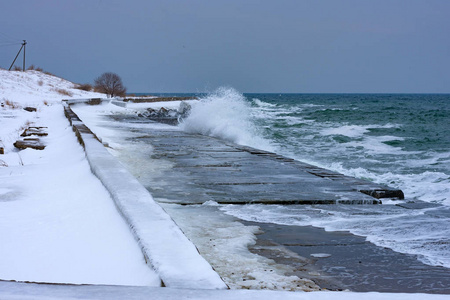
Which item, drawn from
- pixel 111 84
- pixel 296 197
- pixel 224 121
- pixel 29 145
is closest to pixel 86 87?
pixel 111 84

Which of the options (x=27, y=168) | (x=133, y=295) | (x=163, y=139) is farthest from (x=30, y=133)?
(x=133, y=295)

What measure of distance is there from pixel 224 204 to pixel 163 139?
5.72 meters

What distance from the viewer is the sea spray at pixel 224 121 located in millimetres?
11680

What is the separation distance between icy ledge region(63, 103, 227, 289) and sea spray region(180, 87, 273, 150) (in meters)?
7.77

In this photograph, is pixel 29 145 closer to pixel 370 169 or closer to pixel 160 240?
pixel 160 240

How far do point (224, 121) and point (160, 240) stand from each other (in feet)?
33.5

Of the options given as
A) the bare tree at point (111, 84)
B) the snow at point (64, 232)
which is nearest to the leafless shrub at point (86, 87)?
the bare tree at point (111, 84)

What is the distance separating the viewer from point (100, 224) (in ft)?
9.52

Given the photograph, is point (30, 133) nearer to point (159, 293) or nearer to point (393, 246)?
point (393, 246)

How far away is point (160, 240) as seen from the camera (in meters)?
2.24

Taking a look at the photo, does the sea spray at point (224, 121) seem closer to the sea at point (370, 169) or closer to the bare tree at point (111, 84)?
the sea at point (370, 169)

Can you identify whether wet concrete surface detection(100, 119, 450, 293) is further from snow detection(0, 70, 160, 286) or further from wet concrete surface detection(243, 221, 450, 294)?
snow detection(0, 70, 160, 286)

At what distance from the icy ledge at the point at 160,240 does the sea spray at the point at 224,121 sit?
25.5 ft

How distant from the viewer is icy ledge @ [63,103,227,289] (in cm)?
178
